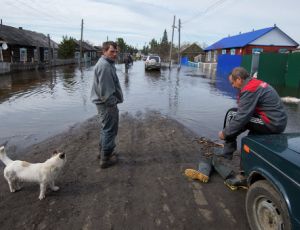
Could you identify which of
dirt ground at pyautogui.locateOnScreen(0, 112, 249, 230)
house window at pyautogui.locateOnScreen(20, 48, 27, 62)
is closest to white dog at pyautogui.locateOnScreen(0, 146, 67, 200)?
dirt ground at pyautogui.locateOnScreen(0, 112, 249, 230)

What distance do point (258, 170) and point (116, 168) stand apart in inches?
97.6

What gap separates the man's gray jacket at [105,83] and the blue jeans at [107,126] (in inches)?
5.0

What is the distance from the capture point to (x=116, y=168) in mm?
4805

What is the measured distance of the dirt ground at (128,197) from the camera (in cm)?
329

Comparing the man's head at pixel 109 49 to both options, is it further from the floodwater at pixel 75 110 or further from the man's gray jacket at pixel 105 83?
the floodwater at pixel 75 110

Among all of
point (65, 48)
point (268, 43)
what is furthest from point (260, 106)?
point (65, 48)

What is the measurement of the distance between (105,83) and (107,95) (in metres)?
0.19

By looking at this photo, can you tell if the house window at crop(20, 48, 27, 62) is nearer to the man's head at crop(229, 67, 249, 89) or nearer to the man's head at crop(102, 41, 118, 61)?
the man's head at crop(102, 41, 118, 61)

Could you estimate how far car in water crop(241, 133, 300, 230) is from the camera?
2463mm

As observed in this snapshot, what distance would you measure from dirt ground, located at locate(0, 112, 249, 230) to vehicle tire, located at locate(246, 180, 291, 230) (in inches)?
9.6

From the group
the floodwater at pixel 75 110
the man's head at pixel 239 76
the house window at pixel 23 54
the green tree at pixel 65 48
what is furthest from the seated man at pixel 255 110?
the green tree at pixel 65 48

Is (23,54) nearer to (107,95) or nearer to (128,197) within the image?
(107,95)

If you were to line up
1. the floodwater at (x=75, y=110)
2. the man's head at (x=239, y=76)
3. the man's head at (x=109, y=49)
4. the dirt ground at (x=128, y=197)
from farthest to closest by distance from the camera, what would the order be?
the floodwater at (x=75, y=110)
the man's head at (x=109, y=49)
the man's head at (x=239, y=76)
the dirt ground at (x=128, y=197)

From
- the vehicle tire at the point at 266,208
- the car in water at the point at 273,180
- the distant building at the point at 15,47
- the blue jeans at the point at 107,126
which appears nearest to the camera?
the car in water at the point at 273,180
